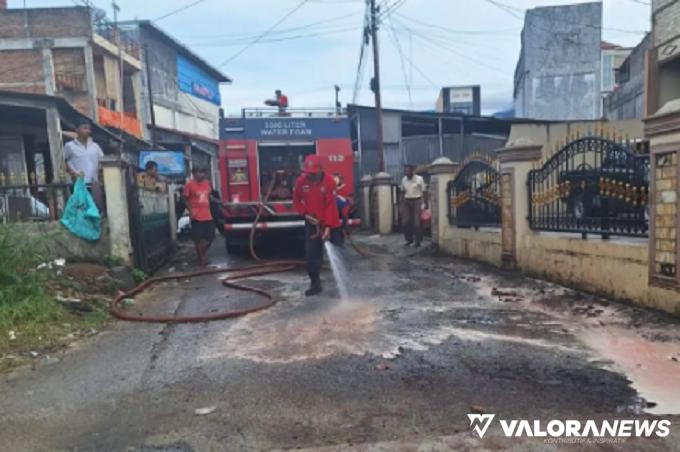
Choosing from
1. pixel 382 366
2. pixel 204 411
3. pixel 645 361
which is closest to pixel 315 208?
pixel 382 366

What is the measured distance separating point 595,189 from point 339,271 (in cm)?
408

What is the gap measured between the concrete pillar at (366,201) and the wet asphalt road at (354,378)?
9.65 meters

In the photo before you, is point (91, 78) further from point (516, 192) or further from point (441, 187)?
point (516, 192)

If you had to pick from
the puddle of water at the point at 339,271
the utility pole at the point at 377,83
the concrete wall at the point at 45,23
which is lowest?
the puddle of water at the point at 339,271

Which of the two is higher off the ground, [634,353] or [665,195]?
[665,195]

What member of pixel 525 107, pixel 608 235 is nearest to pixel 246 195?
pixel 608 235

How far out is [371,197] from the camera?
15.2m

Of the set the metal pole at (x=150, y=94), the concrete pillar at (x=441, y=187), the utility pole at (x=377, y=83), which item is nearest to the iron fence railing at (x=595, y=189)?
the concrete pillar at (x=441, y=187)

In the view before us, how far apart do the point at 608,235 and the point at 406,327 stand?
8.88 ft

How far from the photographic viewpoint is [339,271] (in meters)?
8.46

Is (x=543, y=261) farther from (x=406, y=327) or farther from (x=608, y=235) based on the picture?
(x=406, y=327)

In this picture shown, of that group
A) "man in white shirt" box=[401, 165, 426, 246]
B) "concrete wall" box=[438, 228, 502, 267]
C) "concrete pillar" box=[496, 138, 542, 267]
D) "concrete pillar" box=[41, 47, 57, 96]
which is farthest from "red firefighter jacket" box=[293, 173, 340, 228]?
"concrete pillar" box=[41, 47, 57, 96]

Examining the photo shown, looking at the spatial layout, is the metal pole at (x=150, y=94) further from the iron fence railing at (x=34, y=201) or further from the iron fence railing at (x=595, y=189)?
the iron fence railing at (x=595, y=189)

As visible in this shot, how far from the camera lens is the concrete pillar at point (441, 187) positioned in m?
9.88
